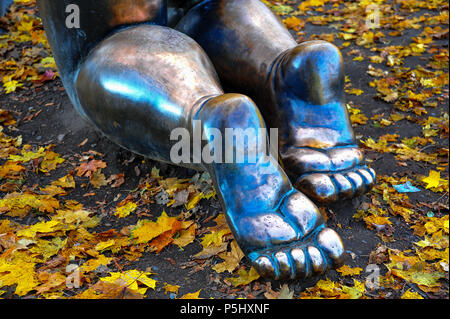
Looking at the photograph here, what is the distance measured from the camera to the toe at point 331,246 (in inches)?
70.3

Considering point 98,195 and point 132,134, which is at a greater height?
point 132,134

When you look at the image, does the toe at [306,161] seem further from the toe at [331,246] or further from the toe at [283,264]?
the toe at [283,264]

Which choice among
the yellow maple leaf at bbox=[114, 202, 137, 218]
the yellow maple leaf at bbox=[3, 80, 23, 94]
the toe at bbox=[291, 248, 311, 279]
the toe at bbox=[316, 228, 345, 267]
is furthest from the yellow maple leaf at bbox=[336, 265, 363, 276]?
the yellow maple leaf at bbox=[3, 80, 23, 94]

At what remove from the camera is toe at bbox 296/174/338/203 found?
204 cm

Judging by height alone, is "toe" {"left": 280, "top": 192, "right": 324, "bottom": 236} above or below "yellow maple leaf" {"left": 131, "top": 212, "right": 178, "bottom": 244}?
above

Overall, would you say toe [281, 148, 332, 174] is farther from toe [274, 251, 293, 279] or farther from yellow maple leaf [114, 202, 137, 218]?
yellow maple leaf [114, 202, 137, 218]

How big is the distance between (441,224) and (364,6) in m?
3.73

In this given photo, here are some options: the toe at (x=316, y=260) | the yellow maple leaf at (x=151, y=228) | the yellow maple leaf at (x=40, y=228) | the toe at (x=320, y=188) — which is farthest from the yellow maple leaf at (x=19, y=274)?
the toe at (x=320, y=188)

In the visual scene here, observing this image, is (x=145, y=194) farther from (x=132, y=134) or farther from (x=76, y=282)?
(x=76, y=282)

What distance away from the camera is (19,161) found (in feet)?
9.53

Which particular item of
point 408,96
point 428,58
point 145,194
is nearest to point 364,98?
point 408,96

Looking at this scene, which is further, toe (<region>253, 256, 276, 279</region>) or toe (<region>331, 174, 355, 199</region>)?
toe (<region>331, 174, 355, 199</region>)
